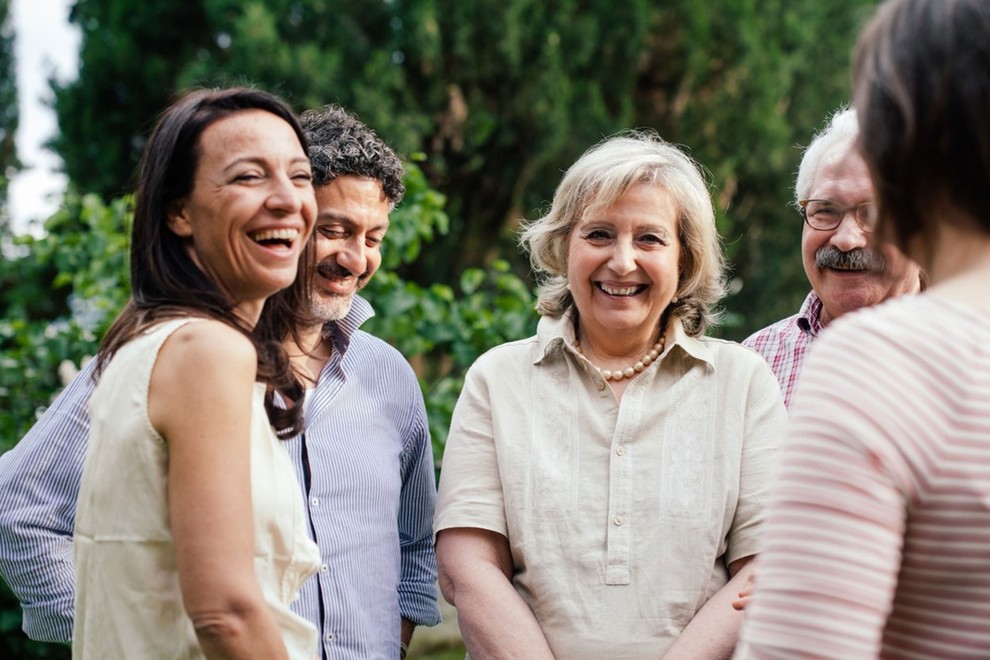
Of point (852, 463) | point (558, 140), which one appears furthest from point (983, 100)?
point (558, 140)

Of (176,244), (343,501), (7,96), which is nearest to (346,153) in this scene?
(343,501)

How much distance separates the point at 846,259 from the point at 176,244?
6.31 feet

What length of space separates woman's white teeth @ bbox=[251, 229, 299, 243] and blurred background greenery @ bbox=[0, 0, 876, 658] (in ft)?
24.5

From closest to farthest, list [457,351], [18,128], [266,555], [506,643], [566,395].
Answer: [266,555] < [506,643] < [566,395] < [457,351] < [18,128]

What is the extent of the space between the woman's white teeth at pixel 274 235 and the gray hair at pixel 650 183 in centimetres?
106

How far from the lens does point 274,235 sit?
1981mm

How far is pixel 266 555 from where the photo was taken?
1.76m

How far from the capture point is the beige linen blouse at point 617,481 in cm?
257

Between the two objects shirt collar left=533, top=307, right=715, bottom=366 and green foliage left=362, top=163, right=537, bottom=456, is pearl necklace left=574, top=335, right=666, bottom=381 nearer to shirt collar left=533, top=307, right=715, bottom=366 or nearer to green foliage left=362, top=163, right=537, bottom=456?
shirt collar left=533, top=307, right=715, bottom=366

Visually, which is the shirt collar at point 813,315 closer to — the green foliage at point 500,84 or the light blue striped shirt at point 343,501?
the light blue striped shirt at point 343,501

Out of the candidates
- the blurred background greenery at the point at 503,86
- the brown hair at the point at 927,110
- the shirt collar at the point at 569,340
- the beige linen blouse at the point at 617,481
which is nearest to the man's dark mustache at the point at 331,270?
the beige linen blouse at the point at 617,481

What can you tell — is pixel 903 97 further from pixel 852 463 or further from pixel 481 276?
pixel 481 276

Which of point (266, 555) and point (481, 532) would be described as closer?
point (266, 555)

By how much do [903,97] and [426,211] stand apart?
3.50 m
